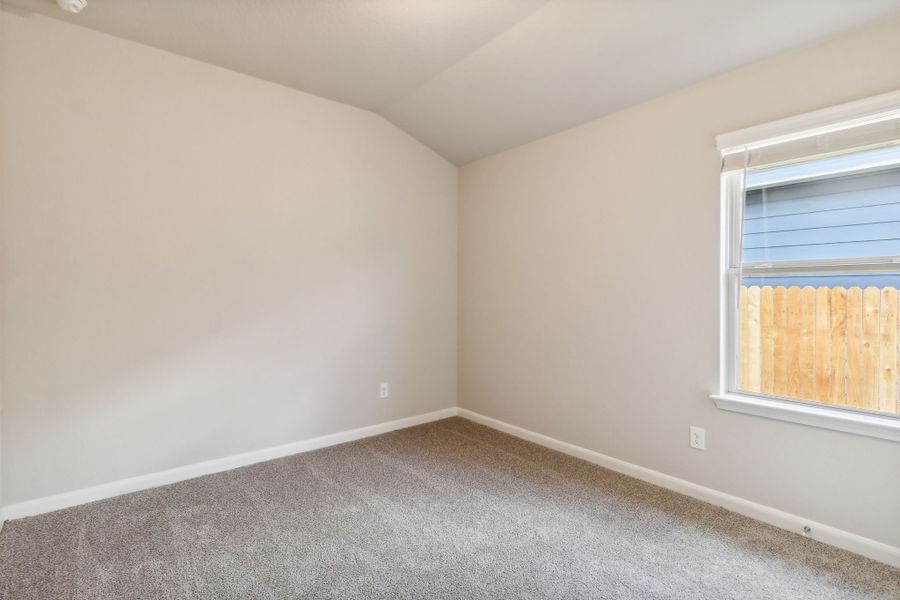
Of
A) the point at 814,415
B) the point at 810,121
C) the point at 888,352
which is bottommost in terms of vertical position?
the point at 814,415

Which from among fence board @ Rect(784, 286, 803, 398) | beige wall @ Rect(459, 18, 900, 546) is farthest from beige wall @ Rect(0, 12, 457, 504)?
fence board @ Rect(784, 286, 803, 398)

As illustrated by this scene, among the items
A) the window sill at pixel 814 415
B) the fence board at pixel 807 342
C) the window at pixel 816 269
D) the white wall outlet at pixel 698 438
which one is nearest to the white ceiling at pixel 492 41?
the window at pixel 816 269

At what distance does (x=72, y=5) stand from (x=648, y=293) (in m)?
3.28

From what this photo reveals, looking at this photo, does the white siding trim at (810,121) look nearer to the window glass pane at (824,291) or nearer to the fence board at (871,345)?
the window glass pane at (824,291)

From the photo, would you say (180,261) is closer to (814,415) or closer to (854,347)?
(814,415)

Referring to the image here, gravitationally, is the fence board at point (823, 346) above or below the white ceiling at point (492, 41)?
below

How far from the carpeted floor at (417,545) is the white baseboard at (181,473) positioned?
7 centimetres

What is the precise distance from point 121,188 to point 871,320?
12.4 feet

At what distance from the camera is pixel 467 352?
3984 millimetres

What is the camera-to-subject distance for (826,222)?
210 centimetres

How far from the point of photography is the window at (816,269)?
1932mm

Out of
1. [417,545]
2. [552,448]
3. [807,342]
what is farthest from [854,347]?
[417,545]

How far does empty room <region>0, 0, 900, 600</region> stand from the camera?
192cm

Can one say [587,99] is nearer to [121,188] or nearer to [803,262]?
[803,262]
